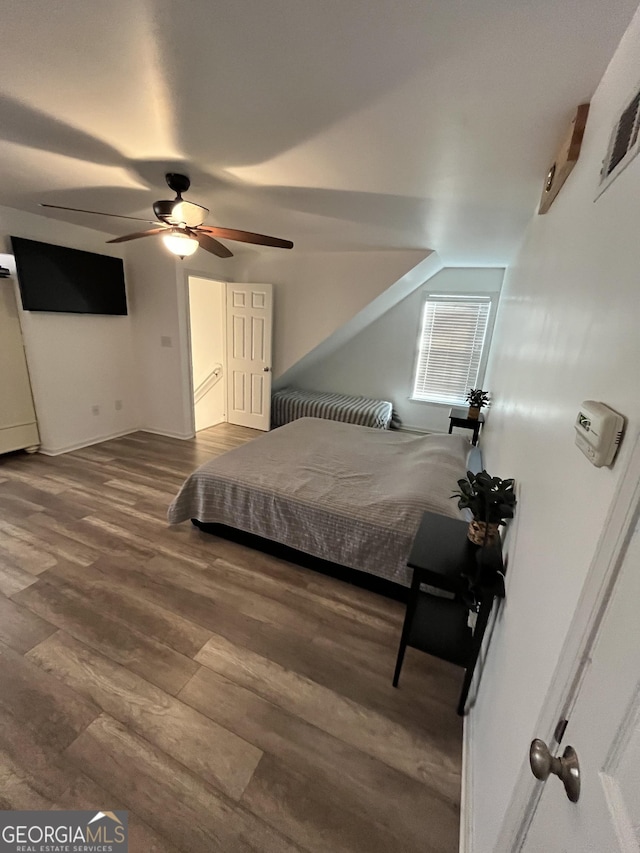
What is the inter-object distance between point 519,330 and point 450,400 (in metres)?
2.74

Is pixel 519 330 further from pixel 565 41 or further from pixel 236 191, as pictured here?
pixel 236 191

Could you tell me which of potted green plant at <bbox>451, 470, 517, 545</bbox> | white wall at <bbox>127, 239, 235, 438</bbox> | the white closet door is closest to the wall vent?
potted green plant at <bbox>451, 470, 517, 545</bbox>

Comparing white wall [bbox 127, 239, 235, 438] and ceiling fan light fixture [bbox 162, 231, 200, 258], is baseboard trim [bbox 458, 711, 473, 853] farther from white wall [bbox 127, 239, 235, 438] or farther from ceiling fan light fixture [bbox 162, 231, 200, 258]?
white wall [bbox 127, 239, 235, 438]

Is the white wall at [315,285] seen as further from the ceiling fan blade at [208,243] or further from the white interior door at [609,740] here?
the white interior door at [609,740]

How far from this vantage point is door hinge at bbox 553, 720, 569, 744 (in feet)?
1.91

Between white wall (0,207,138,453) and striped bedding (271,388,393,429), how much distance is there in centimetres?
205

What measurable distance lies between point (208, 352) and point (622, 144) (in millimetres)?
5027

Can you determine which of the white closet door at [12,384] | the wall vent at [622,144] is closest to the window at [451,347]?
the wall vent at [622,144]

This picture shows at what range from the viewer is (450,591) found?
4.27 ft

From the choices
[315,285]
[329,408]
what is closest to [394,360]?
[329,408]

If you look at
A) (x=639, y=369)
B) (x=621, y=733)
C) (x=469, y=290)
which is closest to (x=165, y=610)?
(x=621, y=733)

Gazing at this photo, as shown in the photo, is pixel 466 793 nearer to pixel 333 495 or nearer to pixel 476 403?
pixel 333 495

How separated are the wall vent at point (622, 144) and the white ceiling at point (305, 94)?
11.4 inches

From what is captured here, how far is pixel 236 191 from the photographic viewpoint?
7.70ft
